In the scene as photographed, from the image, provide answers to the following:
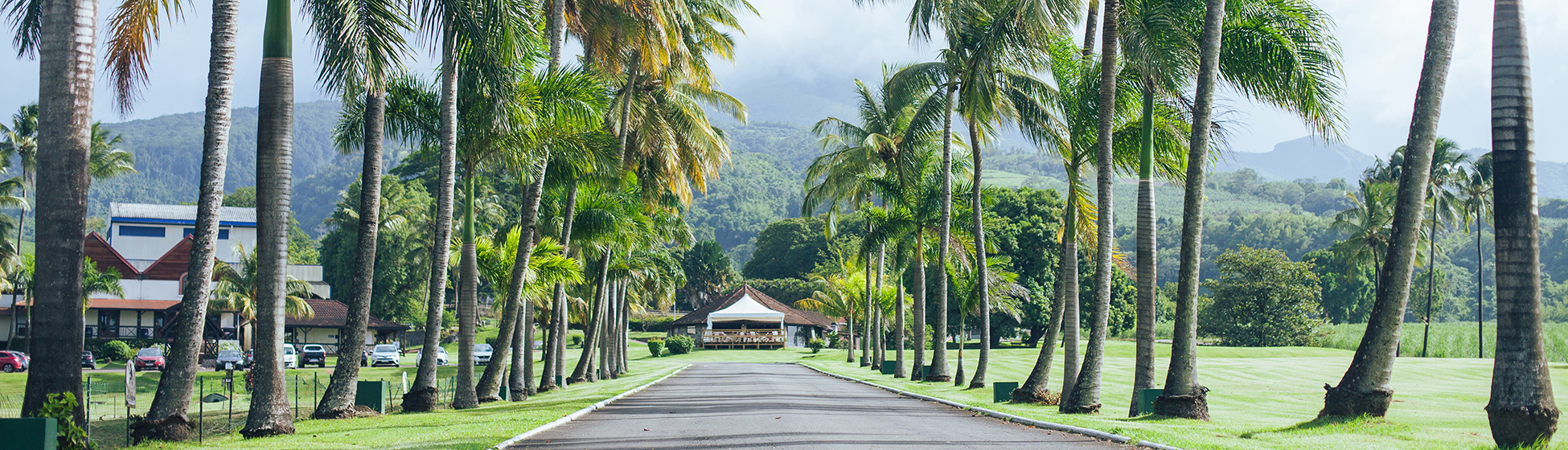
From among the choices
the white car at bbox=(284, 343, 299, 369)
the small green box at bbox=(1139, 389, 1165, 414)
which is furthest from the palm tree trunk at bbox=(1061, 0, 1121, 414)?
the white car at bbox=(284, 343, 299, 369)

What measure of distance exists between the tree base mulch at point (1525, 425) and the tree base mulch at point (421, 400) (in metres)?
16.0

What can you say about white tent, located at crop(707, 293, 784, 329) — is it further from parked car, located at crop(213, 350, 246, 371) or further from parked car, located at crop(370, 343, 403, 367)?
parked car, located at crop(213, 350, 246, 371)

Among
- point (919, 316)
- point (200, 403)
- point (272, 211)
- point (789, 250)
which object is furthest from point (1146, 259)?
point (789, 250)

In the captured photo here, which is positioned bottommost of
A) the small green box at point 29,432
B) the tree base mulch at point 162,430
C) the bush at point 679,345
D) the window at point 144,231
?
the bush at point 679,345

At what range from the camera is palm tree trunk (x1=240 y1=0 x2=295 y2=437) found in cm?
1189

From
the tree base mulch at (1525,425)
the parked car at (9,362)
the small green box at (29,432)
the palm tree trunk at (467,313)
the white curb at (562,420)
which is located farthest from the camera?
the parked car at (9,362)

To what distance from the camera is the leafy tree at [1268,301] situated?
6006cm

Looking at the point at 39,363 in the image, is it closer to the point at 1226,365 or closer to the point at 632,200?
the point at 632,200

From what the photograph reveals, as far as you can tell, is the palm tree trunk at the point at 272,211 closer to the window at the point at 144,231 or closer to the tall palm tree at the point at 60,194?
the tall palm tree at the point at 60,194

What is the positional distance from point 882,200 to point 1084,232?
11631 mm

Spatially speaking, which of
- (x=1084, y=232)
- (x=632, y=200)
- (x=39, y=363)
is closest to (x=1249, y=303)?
(x=1084, y=232)

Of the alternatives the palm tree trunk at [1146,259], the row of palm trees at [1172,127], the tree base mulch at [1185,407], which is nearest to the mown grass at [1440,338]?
the row of palm trees at [1172,127]

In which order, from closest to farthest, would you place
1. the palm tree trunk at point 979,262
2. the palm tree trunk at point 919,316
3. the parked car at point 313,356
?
the palm tree trunk at point 979,262
the palm tree trunk at point 919,316
the parked car at point 313,356

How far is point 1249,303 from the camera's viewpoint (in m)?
60.9
